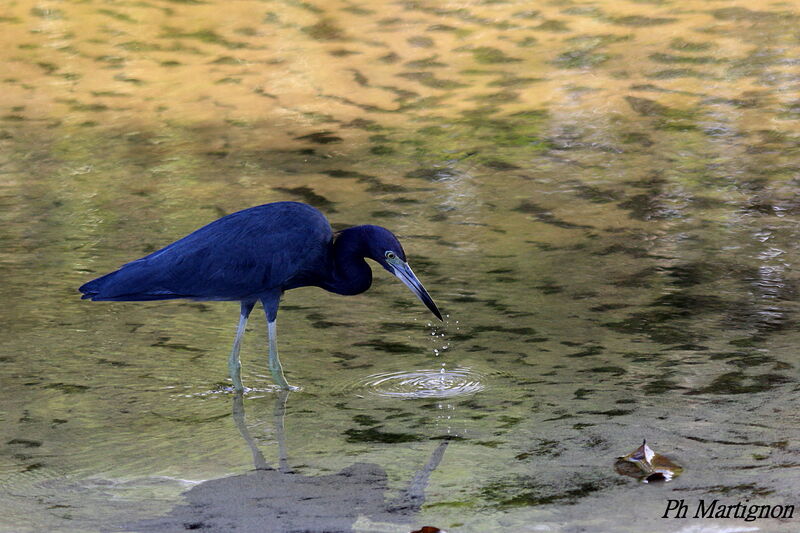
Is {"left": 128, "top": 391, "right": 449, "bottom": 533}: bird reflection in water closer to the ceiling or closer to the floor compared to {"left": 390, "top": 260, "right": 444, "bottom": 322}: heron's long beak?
closer to the floor

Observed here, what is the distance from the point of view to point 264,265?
20.4 ft

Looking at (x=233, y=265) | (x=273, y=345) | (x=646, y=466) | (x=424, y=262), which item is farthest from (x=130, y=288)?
(x=646, y=466)

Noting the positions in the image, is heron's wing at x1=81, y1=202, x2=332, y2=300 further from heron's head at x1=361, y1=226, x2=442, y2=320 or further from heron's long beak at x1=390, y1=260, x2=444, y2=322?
heron's long beak at x1=390, y1=260, x2=444, y2=322

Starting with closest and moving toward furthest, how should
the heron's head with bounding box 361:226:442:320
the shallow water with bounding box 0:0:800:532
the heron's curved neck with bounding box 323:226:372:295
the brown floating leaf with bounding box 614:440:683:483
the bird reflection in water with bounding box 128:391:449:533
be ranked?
Result: the bird reflection in water with bounding box 128:391:449:533 → the brown floating leaf with bounding box 614:440:683:483 → the shallow water with bounding box 0:0:800:532 → the heron's head with bounding box 361:226:442:320 → the heron's curved neck with bounding box 323:226:372:295

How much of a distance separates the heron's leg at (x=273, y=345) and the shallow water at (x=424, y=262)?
0.08m

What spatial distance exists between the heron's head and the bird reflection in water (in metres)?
0.98

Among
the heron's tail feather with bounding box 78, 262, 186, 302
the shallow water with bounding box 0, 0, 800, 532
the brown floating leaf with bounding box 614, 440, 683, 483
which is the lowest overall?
the shallow water with bounding box 0, 0, 800, 532

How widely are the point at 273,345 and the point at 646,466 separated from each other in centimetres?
213

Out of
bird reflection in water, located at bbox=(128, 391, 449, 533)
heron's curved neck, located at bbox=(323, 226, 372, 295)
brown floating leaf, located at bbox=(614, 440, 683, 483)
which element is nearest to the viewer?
bird reflection in water, located at bbox=(128, 391, 449, 533)

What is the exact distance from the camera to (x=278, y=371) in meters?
6.30

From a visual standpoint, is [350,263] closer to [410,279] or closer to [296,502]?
[410,279]

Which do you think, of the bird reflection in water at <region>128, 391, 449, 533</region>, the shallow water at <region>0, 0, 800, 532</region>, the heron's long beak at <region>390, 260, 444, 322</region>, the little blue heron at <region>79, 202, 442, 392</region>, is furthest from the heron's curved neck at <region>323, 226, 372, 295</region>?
the bird reflection in water at <region>128, 391, 449, 533</region>

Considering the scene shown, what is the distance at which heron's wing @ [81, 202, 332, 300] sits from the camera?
621 cm

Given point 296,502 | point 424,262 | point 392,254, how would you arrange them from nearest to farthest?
point 296,502 < point 392,254 < point 424,262
